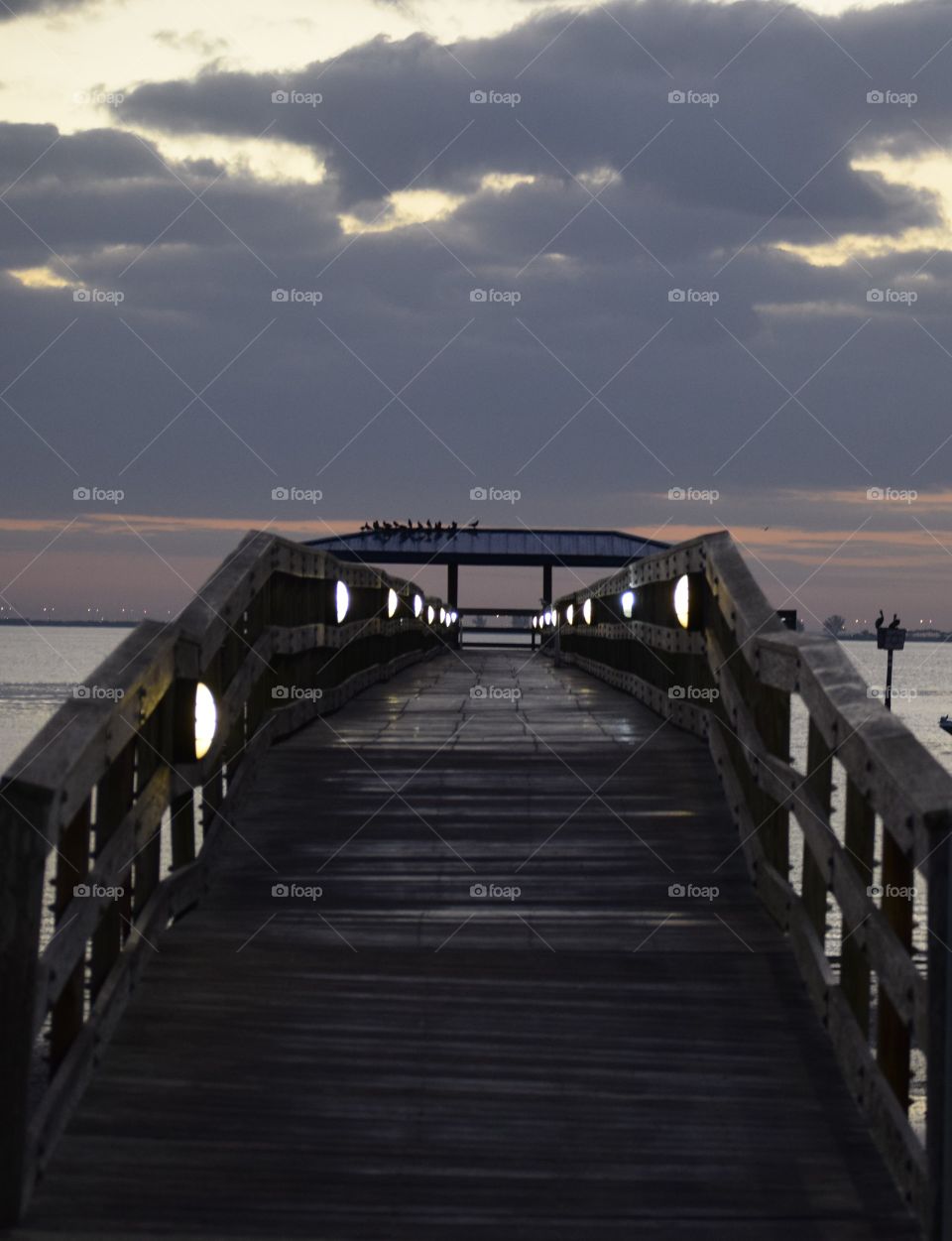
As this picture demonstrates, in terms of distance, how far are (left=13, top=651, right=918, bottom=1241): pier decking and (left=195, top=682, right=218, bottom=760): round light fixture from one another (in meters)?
0.80

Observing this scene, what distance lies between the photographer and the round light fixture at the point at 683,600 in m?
9.94

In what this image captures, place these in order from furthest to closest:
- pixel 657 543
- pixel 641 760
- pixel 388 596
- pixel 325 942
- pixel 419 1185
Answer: pixel 657 543
pixel 388 596
pixel 641 760
pixel 325 942
pixel 419 1185

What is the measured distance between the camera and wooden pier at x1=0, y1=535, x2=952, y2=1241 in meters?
4.19

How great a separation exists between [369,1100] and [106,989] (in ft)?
3.62

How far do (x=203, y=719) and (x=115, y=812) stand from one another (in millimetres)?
1168

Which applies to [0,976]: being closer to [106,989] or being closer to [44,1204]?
[44,1204]

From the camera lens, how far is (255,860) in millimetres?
7324

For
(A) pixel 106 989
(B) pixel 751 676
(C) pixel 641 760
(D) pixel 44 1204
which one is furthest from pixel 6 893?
(C) pixel 641 760
